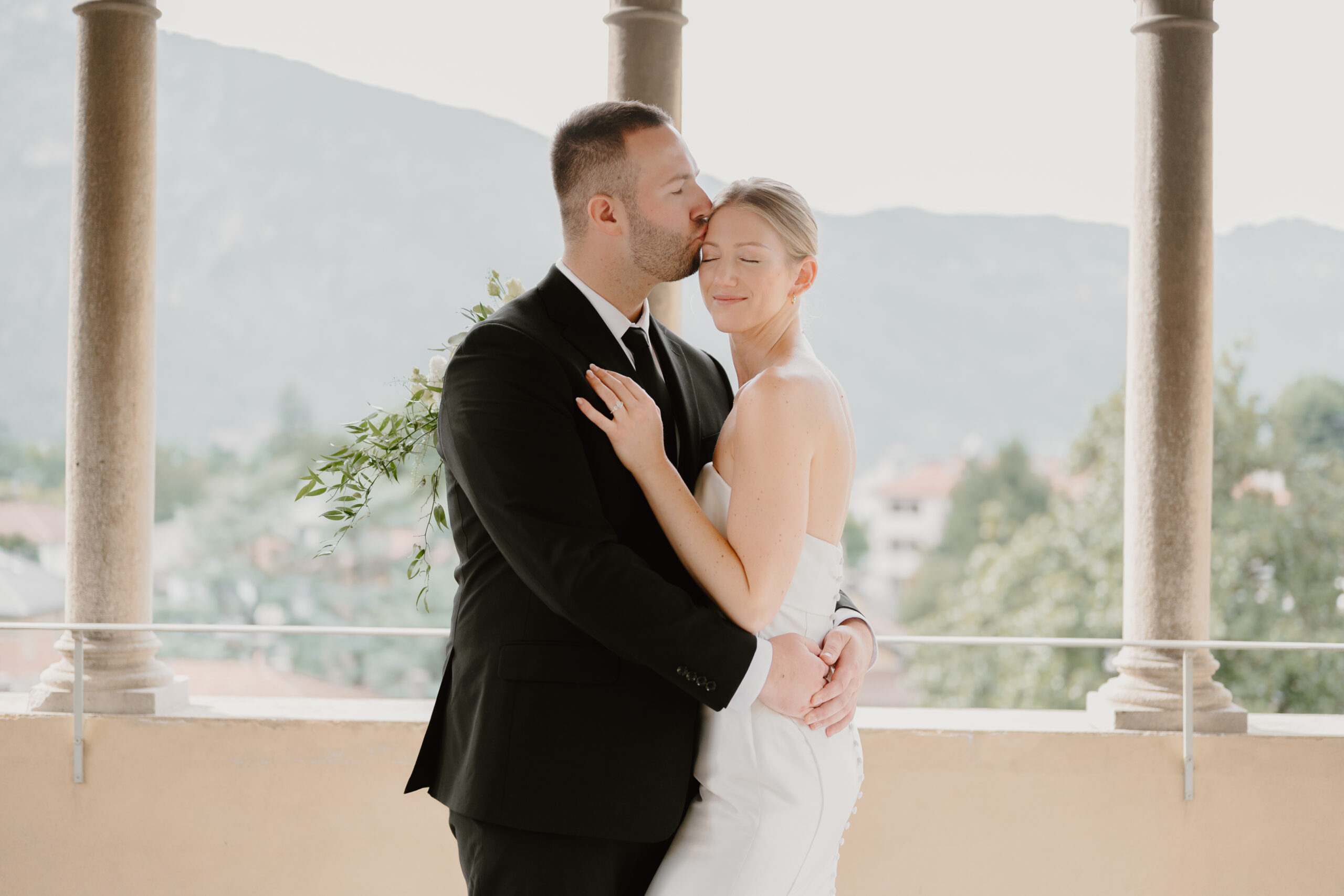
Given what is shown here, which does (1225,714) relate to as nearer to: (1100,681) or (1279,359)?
(1100,681)

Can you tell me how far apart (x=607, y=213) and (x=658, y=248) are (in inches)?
6.5

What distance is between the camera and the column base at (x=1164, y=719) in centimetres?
645

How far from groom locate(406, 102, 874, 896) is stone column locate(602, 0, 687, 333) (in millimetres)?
3600

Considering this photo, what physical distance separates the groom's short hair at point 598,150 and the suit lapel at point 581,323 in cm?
16

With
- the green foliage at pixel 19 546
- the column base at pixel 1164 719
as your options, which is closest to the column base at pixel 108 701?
the column base at pixel 1164 719

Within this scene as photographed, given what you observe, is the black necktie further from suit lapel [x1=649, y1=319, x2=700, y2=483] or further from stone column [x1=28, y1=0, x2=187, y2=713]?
stone column [x1=28, y1=0, x2=187, y2=713]

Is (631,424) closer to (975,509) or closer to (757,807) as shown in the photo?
(757,807)

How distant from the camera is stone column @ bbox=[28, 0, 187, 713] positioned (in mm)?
6773

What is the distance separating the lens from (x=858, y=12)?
95.7 m

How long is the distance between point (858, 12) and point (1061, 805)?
319ft

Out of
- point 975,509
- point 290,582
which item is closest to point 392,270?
point 290,582

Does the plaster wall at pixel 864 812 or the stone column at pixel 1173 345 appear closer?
the plaster wall at pixel 864 812

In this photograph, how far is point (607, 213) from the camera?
3260 millimetres

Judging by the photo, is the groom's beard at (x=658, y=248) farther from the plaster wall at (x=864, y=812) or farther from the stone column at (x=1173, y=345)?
the stone column at (x=1173, y=345)
